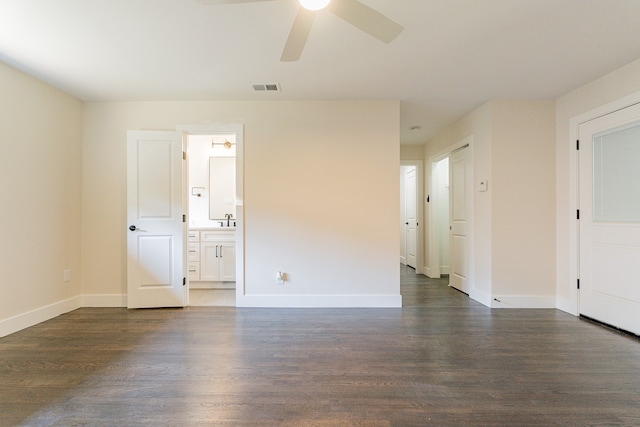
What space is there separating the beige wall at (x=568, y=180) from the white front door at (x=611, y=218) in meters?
0.10

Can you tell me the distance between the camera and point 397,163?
3.59m

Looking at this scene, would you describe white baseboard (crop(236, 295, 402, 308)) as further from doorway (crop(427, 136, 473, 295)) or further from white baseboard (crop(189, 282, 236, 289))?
doorway (crop(427, 136, 473, 295))

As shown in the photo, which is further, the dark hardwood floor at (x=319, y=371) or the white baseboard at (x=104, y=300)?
the white baseboard at (x=104, y=300)

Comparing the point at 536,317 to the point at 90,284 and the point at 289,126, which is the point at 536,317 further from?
the point at 90,284

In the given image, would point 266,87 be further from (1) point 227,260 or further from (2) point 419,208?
(2) point 419,208

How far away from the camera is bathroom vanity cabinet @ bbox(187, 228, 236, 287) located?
441 centimetres

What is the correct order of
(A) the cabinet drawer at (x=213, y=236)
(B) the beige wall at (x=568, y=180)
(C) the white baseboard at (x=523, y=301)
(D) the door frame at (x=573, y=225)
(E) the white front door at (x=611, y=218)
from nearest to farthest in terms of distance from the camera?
(E) the white front door at (x=611, y=218) < (B) the beige wall at (x=568, y=180) < (D) the door frame at (x=573, y=225) < (C) the white baseboard at (x=523, y=301) < (A) the cabinet drawer at (x=213, y=236)

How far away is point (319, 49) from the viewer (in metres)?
2.48

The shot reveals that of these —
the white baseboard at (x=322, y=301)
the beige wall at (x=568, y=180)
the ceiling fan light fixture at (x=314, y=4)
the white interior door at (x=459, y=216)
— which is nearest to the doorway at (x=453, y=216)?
the white interior door at (x=459, y=216)

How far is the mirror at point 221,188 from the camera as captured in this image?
4.98 m

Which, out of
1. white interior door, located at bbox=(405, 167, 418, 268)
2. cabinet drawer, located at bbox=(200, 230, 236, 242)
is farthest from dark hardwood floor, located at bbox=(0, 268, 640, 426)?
white interior door, located at bbox=(405, 167, 418, 268)

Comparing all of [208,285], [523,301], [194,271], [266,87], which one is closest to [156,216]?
[194,271]

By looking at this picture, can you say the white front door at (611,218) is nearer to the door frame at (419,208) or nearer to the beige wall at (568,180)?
the beige wall at (568,180)

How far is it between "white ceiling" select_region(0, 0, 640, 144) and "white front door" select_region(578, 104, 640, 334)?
24.2 inches
